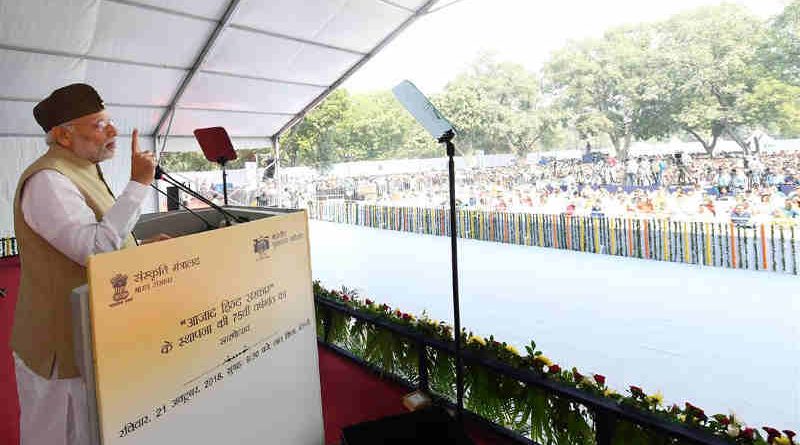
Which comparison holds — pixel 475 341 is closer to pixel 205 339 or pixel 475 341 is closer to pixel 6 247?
pixel 205 339

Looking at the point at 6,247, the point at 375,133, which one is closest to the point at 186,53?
the point at 6,247

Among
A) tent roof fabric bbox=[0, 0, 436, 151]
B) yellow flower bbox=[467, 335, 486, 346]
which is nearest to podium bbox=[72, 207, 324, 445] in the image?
yellow flower bbox=[467, 335, 486, 346]

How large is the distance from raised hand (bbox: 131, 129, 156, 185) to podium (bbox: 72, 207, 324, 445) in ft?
0.59

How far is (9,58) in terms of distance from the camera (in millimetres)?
5152

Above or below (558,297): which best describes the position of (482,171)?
above

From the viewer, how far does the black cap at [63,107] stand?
1.07m

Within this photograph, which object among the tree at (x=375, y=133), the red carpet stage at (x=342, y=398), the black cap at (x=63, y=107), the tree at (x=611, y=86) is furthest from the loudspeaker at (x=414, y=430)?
the tree at (x=375, y=133)

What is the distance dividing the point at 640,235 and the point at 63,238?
6.69 metres

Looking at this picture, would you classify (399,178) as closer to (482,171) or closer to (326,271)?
(482,171)

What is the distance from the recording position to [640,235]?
6.25 m

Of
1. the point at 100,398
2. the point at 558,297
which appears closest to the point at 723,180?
the point at 558,297

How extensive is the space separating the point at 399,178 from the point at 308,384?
12.3 m

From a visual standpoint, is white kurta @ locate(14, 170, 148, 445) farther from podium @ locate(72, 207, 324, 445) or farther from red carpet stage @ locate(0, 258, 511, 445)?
red carpet stage @ locate(0, 258, 511, 445)

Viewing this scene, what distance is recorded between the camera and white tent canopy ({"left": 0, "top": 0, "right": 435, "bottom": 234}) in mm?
5039
